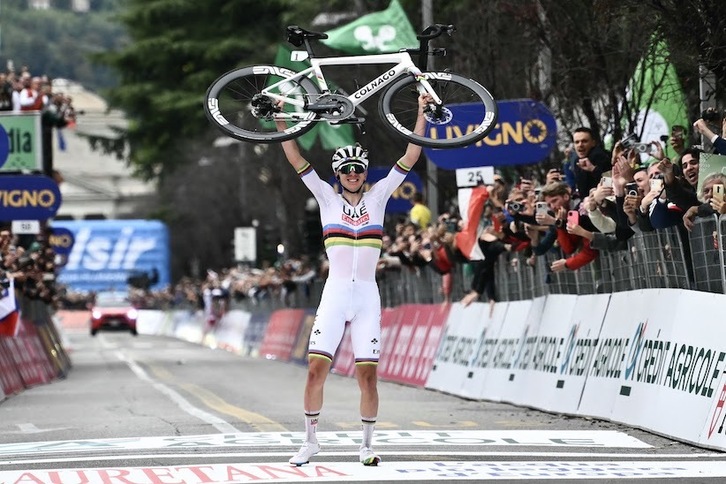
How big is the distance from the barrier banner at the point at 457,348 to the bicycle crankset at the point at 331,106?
758 centimetres

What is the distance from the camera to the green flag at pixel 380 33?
2970 cm

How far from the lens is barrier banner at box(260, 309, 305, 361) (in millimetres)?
39125

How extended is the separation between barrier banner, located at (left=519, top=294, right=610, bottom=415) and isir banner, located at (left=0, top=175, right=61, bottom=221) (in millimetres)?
12635

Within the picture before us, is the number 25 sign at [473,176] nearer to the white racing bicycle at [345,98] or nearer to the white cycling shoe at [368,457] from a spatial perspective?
the white racing bicycle at [345,98]

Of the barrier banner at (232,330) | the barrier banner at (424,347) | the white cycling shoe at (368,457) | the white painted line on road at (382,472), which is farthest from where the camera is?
the barrier banner at (232,330)

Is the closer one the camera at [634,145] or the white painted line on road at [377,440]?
the white painted line on road at [377,440]

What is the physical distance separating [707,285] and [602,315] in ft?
8.53

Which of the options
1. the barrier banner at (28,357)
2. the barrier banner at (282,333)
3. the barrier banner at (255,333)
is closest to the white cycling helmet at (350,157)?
the barrier banner at (28,357)

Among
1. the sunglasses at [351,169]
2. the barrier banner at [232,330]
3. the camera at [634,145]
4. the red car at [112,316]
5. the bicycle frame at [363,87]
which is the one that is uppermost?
the bicycle frame at [363,87]

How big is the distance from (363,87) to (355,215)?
2438 mm

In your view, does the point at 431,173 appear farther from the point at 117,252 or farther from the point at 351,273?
the point at 117,252

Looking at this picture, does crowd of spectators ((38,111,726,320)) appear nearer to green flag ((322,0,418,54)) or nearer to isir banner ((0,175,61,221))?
green flag ((322,0,418,54))

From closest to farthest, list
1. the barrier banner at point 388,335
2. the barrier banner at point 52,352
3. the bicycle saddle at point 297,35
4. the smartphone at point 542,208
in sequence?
the bicycle saddle at point 297,35 < the smartphone at point 542,208 < the barrier banner at point 388,335 < the barrier banner at point 52,352

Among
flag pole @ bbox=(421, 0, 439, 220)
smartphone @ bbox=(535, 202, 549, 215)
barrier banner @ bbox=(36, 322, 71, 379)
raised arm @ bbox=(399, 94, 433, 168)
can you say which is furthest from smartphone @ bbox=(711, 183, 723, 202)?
barrier banner @ bbox=(36, 322, 71, 379)
